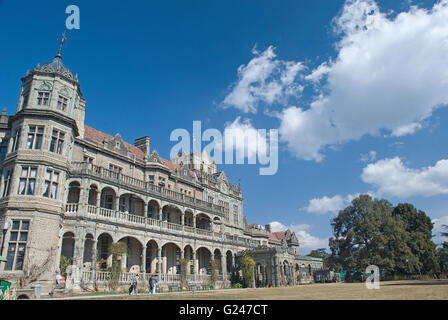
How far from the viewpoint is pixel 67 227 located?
25188 mm

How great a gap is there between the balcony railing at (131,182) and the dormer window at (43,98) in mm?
5273

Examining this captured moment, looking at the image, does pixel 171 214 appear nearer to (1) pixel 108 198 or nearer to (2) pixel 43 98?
(1) pixel 108 198

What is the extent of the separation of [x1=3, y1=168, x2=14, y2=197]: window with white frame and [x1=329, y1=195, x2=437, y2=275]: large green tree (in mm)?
45847

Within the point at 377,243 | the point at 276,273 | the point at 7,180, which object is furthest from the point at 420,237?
the point at 7,180

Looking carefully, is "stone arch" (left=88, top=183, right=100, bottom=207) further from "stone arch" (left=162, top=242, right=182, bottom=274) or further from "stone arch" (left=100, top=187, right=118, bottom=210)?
"stone arch" (left=162, top=242, right=182, bottom=274)

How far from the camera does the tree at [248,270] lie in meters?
39.3

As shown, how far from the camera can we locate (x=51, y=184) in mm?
24094

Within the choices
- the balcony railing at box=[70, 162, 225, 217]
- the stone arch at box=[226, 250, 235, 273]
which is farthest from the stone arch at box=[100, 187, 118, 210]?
the stone arch at box=[226, 250, 235, 273]

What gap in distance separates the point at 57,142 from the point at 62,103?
10.7 ft

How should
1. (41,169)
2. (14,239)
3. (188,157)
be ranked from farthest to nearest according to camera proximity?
1. (188,157)
2. (41,169)
3. (14,239)

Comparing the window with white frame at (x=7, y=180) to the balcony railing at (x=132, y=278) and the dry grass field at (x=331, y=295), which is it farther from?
the dry grass field at (x=331, y=295)
